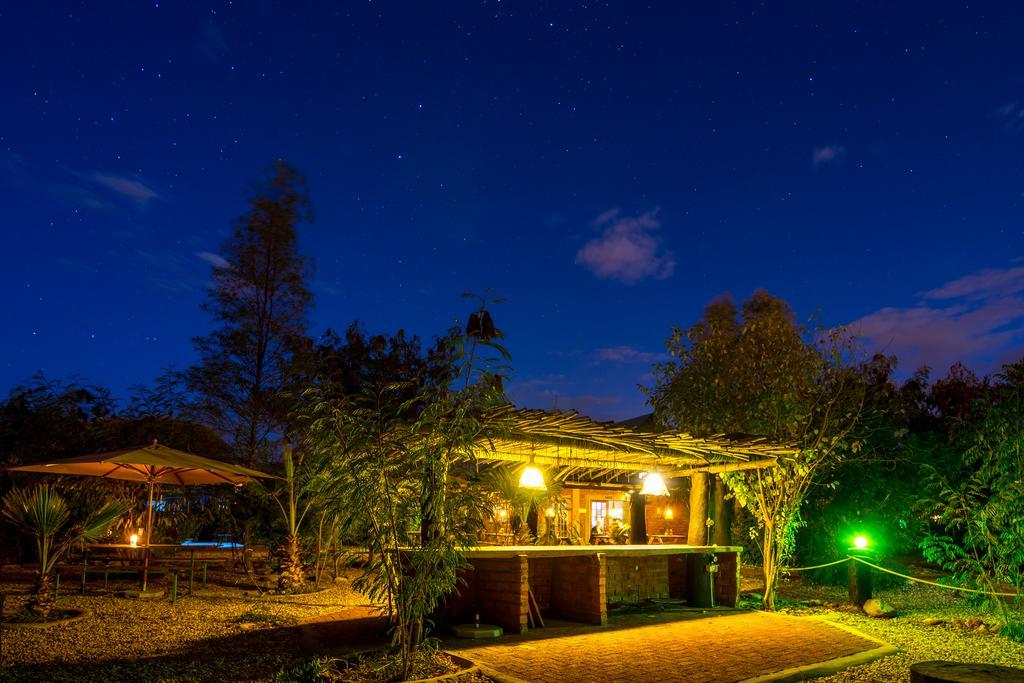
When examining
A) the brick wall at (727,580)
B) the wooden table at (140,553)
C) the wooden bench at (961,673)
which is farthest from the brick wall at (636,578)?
the wooden table at (140,553)

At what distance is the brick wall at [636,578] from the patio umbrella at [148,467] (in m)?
5.22

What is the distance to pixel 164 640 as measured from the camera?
24.6 feet

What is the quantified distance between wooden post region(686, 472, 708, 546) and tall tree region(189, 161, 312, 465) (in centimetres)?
1120

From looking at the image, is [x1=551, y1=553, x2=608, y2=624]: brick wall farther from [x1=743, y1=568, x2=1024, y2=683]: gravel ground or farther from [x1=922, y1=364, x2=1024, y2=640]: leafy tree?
[x1=922, y1=364, x2=1024, y2=640]: leafy tree

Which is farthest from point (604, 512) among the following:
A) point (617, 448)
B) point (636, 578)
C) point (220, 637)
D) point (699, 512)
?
point (220, 637)

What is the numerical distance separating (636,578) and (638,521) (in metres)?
2.78

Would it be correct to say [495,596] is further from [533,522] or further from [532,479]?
[533,522]

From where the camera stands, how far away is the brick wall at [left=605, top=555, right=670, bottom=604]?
982 centimetres

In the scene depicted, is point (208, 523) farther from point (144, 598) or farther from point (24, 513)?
point (24, 513)

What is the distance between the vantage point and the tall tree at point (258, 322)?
19.0 meters

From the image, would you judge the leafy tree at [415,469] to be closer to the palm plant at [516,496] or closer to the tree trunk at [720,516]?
the palm plant at [516,496]

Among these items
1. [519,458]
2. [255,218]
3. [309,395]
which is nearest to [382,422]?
[309,395]

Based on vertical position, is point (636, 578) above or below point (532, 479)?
below

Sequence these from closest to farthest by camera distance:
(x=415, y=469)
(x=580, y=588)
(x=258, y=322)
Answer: (x=415, y=469) → (x=580, y=588) → (x=258, y=322)
